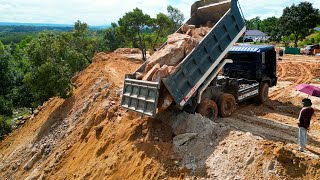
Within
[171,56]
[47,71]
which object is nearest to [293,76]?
[171,56]

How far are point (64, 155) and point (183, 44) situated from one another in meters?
6.28

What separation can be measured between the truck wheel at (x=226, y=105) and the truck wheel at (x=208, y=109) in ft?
1.46

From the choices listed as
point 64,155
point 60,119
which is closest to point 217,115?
point 64,155

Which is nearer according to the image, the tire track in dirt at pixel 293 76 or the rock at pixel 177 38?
the rock at pixel 177 38

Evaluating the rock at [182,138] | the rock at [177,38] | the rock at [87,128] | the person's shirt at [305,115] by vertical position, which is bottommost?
the rock at [87,128]

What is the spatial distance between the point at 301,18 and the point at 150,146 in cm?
4491

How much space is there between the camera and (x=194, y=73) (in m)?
10.5

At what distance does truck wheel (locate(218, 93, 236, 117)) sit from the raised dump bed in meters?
1.25

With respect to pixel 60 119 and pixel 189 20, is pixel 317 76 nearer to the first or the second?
pixel 189 20

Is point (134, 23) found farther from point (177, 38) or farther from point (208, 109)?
point (208, 109)

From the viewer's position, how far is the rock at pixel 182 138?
952cm

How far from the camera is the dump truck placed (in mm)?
9953

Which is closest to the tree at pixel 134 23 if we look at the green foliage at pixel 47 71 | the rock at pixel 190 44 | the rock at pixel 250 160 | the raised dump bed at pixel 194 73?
the green foliage at pixel 47 71

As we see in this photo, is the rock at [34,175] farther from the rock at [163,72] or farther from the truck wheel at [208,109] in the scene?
the truck wheel at [208,109]
